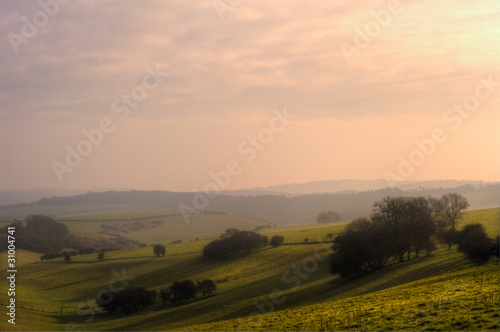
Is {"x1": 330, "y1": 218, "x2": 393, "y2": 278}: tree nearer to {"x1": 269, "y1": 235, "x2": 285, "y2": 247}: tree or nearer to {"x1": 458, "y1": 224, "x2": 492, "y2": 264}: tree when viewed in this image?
{"x1": 458, "y1": 224, "x2": 492, "y2": 264}: tree

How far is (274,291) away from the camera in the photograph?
60.2 m

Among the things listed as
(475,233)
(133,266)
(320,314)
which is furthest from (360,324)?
(133,266)

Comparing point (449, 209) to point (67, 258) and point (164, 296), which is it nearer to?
point (164, 296)

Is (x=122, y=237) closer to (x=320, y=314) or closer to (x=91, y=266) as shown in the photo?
(x=91, y=266)

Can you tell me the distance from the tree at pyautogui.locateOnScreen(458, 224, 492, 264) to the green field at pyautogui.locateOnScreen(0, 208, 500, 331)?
124 centimetres

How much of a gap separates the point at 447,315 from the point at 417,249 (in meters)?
43.9

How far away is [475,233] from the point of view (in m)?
56.3

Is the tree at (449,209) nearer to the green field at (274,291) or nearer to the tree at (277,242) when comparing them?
the green field at (274,291)

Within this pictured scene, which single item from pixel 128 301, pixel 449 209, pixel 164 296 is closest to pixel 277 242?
pixel 449 209

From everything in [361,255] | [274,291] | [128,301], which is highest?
[361,255]

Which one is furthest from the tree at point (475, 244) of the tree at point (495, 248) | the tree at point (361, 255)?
the tree at point (361, 255)

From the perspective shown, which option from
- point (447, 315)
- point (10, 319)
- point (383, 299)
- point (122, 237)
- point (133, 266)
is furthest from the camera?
point (122, 237)

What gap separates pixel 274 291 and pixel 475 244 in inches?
1037

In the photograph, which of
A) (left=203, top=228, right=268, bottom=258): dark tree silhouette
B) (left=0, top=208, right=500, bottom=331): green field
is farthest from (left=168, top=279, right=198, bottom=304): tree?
(left=203, top=228, right=268, bottom=258): dark tree silhouette
